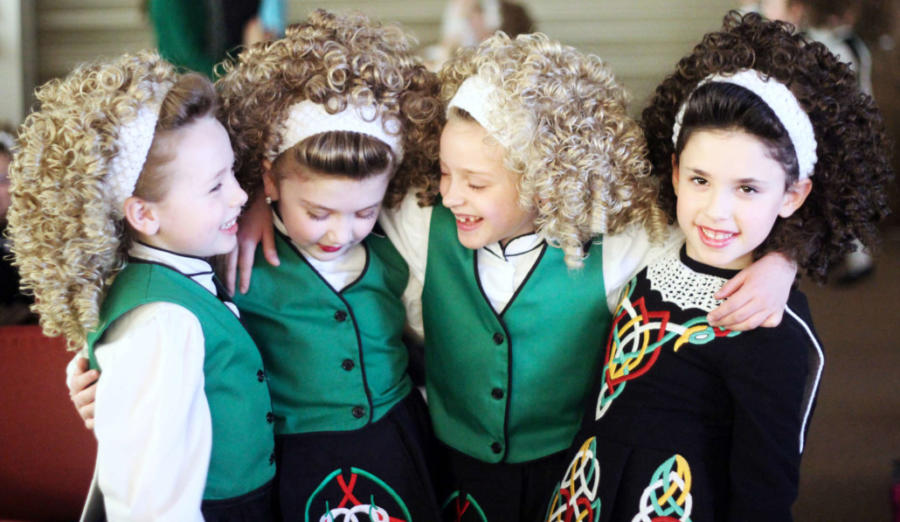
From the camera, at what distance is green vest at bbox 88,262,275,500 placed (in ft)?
4.33

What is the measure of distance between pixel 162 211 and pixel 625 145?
837mm

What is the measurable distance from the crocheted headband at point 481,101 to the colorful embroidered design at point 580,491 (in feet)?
1.93

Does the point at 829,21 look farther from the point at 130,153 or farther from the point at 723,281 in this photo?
the point at 130,153

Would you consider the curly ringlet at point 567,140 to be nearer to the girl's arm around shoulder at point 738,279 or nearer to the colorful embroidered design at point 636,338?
the girl's arm around shoulder at point 738,279

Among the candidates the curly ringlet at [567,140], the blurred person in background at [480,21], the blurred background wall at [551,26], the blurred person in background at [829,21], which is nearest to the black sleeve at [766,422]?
the curly ringlet at [567,140]

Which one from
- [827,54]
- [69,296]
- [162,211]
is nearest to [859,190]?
[827,54]

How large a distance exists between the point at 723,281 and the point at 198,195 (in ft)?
3.04

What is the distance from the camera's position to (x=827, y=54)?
1394 mm

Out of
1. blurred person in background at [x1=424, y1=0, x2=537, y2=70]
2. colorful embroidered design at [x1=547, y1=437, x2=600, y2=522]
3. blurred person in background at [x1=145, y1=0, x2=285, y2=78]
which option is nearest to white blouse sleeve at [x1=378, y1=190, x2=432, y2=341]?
colorful embroidered design at [x1=547, y1=437, x2=600, y2=522]

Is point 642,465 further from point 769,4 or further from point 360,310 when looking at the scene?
point 769,4

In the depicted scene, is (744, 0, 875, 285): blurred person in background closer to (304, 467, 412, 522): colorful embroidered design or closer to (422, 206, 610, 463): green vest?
(422, 206, 610, 463): green vest

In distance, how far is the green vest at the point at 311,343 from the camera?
1.55 meters

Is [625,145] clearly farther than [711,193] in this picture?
Yes

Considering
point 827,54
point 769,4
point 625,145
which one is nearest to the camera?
point 827,54
